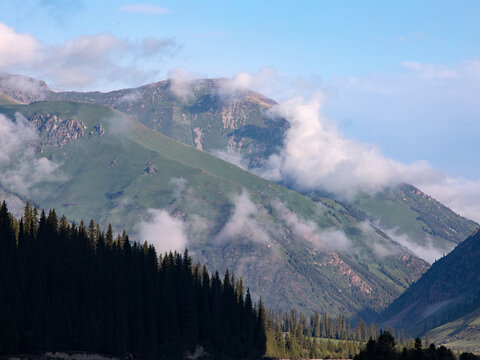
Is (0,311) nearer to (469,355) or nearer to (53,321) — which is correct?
(53,321)

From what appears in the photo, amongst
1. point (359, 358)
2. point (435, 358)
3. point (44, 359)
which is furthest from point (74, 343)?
point (435, 358)

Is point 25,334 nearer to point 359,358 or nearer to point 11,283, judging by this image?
point 11,283

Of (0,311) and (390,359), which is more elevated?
(0,311)

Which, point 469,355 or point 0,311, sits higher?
point 0,311

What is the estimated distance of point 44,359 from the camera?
179625mm

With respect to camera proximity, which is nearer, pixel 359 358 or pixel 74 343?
pixel 359 358

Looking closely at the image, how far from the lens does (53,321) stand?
19612 cm

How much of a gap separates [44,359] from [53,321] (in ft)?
57.1

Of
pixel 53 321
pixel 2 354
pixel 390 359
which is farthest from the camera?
pixel 53 321

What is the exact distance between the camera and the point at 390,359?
5955 inches

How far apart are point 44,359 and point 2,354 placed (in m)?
9.34

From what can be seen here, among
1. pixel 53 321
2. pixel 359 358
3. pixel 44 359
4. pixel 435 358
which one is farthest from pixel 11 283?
pixel 435 358

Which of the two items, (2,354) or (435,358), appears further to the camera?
(2,354)

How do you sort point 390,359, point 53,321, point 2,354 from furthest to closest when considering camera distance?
1. point 53,321
2. point 2,354
3. point 390,359
